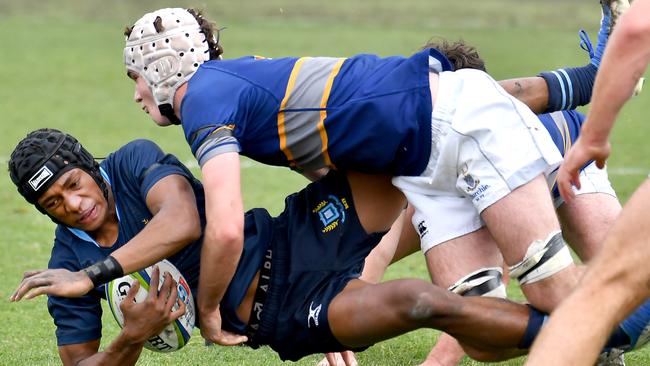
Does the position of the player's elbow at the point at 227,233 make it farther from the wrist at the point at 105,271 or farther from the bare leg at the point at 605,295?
the bare leg at the point at 605,295

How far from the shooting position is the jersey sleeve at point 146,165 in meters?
4.94

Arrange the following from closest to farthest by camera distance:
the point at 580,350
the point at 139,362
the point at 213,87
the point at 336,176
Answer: the point at 580,350
the point at 213,87
the point at 336,176
the point at 139,362

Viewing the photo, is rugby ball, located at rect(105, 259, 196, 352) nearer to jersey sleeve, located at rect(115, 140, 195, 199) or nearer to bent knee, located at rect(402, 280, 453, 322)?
jersey sleeve, located at rect(115, 140, 195, 199)

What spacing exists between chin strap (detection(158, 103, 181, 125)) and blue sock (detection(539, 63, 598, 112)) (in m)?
1.70

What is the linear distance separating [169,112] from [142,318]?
89 centimetres

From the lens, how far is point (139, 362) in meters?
5.84

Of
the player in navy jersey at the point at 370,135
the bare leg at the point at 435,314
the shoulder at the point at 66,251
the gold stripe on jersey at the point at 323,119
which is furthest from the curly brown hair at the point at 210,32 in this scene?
the bare leg at the point at 435,314

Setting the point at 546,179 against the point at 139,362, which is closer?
the point at 546,179

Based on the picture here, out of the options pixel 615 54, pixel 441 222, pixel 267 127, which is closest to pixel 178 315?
pixel 267 127

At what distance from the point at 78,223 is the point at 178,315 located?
600mm

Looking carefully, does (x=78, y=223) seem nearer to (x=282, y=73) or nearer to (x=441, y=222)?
(x=282, y=73)

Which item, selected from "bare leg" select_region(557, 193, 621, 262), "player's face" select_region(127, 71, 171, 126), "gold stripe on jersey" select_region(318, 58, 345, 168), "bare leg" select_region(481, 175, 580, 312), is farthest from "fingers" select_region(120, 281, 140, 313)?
"bare leg" select_region(557, 193, 621, 262)

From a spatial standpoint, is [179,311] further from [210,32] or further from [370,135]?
[210,32]

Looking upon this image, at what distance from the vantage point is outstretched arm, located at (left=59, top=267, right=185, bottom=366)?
15.8ft
